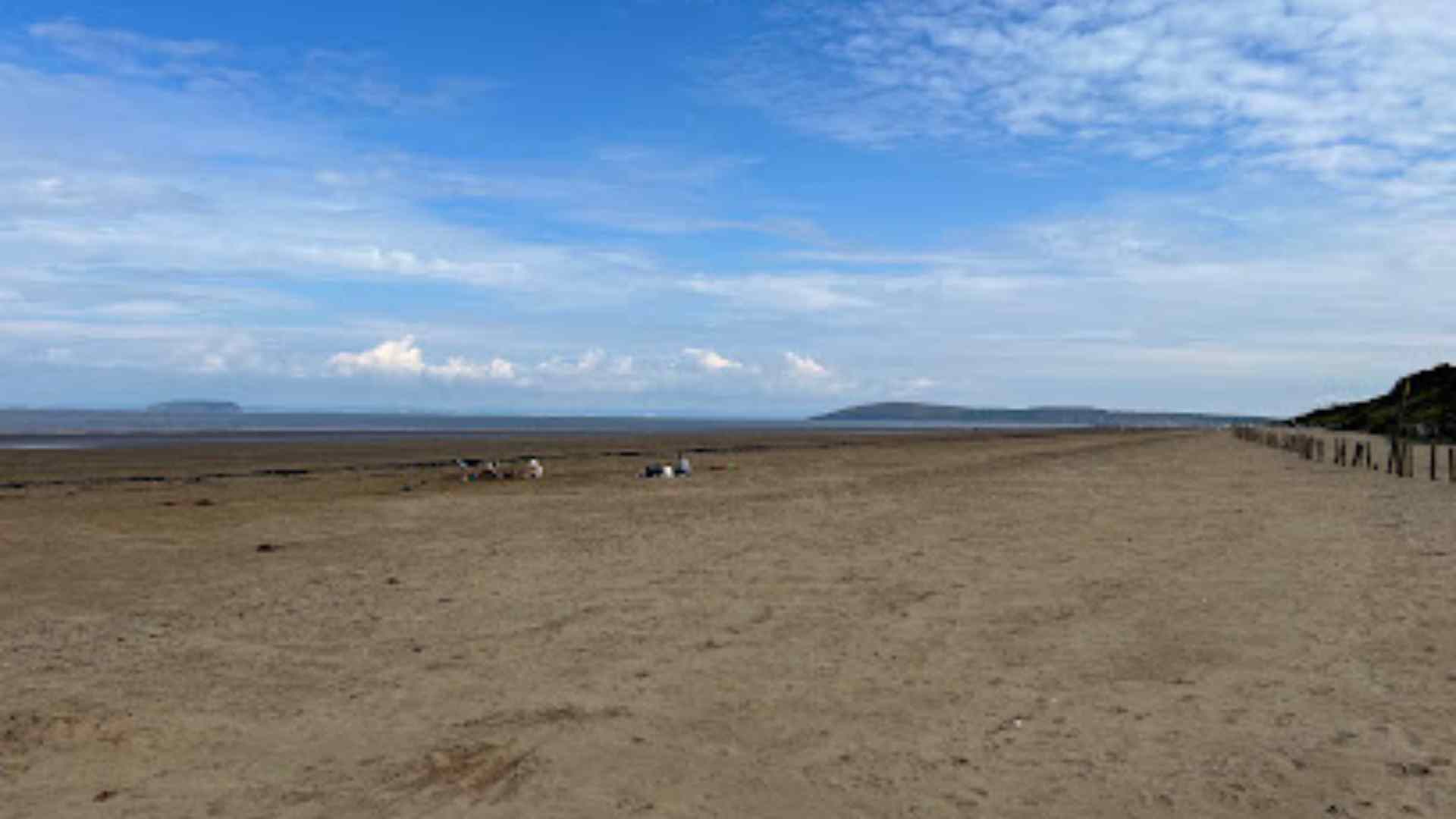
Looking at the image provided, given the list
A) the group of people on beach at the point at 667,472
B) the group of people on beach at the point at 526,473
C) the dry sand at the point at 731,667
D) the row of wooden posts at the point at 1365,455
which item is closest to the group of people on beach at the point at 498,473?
the group of people on beach at the point at 526,473

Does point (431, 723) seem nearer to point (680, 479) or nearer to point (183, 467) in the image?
point (680, 479)

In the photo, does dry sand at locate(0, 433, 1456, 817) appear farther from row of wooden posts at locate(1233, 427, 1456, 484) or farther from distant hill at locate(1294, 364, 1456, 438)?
distant hill at locate(1294, 364, 1456, 438)

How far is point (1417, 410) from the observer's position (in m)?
80.2

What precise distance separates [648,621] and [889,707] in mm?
3690

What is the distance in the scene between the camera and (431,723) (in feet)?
24.8

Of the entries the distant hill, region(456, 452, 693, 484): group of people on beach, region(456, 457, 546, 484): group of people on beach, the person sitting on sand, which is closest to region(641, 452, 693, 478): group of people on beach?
region(456, 452, 693, 484): group of people on beach

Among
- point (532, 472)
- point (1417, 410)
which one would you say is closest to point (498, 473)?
point (532, 472)

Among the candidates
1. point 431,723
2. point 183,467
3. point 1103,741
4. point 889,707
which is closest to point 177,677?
point 431,723

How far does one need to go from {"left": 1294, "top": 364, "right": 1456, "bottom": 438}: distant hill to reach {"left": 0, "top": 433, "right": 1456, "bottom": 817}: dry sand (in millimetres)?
54022

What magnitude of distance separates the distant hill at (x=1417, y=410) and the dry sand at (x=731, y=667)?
177ft

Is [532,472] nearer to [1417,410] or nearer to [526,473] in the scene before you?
[526,473]

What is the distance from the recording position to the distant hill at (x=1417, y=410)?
67125 mm

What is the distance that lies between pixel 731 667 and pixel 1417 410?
8752cm

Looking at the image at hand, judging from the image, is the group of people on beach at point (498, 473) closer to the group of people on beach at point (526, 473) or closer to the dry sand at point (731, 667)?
the group of people on beach at point (526, 473)
